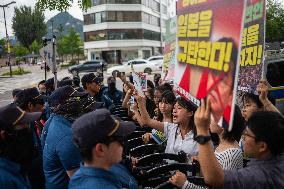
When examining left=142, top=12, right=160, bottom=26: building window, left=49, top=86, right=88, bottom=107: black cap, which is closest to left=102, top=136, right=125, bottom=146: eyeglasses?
left=49, top=86, right=88, bottom=107: black cap

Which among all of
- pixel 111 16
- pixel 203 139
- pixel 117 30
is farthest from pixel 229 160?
pixel 111 16

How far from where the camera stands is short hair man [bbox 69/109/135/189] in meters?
1.89

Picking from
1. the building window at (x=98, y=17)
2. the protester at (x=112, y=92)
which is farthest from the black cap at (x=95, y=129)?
the building window at (x=98, y=17)

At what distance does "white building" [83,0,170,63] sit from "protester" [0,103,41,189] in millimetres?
52010

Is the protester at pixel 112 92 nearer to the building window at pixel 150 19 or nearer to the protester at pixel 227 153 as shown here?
the protester at pixel 227 153

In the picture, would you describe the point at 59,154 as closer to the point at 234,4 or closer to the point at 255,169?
the point at 255,169

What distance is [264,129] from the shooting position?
2164 millimetres

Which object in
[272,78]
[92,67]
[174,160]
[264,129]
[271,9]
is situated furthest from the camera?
[92,67]

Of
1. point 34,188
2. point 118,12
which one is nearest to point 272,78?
point 34,188

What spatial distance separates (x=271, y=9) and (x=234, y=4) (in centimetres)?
2956

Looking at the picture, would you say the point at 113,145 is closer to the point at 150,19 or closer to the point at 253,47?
the point at 253,47

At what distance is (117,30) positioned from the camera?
54.9m

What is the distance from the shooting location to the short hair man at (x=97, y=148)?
6.19 feet

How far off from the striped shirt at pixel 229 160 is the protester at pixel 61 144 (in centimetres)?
97
